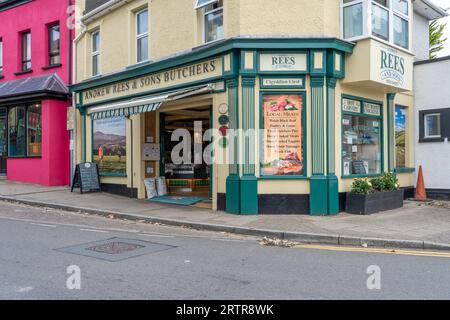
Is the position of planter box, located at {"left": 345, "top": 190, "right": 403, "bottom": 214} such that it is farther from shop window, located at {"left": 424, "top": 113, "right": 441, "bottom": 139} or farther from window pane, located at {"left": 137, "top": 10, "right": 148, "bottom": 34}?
window pane, located at {"left": 137, "top": 10, "right": 148, "bottom": 34}

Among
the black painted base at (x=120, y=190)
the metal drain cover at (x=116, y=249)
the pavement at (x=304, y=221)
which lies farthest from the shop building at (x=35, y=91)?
the metal drain cover at (x=116, y=249)

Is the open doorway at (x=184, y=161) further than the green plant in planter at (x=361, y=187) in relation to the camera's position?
Yes

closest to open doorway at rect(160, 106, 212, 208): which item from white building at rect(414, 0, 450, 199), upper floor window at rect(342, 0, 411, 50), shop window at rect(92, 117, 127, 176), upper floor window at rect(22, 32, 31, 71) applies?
shop window at rect(92, 117, 127, 176)

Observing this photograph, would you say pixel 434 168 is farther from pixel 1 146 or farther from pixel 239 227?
pixel 1 146

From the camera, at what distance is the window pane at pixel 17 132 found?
58.2ft

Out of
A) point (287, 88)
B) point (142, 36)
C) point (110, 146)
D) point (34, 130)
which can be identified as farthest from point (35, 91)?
point (287, 88)

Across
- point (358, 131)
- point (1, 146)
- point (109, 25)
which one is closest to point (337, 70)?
point (358, 131)

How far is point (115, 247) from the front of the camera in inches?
298

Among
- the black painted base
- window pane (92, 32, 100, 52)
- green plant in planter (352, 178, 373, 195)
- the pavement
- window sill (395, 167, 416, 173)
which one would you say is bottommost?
the pavement

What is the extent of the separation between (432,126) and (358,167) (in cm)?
399

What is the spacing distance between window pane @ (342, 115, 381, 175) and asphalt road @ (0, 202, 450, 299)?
14.7 ft

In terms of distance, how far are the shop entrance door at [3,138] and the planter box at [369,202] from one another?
47.9ft

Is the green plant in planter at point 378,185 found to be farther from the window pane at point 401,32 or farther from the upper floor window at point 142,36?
the upper floor window at point 142,36

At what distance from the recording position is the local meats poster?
10.8 meters
